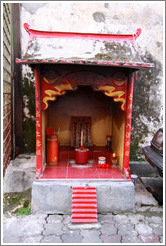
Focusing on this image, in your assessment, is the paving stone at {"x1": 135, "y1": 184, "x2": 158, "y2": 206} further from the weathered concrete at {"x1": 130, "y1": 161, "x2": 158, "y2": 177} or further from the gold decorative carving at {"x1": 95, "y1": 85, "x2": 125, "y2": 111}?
the gold decorative carving at {"x1": 95, "y1": 85, "x2": 125, "y2": 111}

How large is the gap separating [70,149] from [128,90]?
2.79 metres

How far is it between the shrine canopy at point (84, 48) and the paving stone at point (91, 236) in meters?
3.17

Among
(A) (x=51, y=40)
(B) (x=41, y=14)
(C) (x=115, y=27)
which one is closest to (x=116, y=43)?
(A) (x=51, y=40)

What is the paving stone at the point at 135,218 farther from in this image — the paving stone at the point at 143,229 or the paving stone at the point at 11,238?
the paving stone at the point at 11,238

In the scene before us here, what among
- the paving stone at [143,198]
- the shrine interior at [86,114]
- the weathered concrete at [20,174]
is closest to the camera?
the paving stone at [143,198]

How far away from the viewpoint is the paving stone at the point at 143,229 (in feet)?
13.5

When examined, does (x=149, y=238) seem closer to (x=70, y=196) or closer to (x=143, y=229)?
(x=143, y=229)

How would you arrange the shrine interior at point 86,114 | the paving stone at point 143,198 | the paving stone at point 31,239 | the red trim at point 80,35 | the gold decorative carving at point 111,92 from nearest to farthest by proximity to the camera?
the paving stone at point 31,239 → the red trim at point 80,35 → the gold decorative carving at point 111,92 → the paving stone at point 143,198 → the shrine interior at point 86,114

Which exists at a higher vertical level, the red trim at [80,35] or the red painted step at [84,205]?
the red trim at [80,35]

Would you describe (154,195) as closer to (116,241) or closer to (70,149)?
(116,241)

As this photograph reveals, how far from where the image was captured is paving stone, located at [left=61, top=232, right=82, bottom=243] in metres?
3.82

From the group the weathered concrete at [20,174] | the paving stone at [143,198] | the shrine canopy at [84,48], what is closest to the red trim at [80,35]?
the shrine canopy at [84,48]

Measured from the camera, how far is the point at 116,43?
4.72 m

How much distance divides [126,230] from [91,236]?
71 cm
